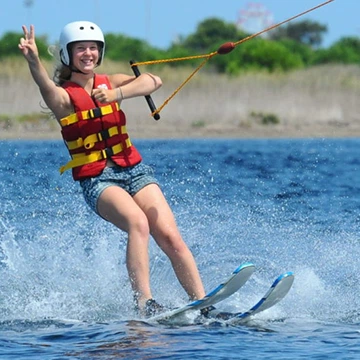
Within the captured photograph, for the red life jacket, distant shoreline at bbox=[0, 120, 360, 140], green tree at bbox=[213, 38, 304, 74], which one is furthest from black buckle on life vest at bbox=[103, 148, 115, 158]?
green tree at bbox=[213, 38, 304, 74]

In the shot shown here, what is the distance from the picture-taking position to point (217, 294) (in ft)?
24.1

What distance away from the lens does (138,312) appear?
7504 millimetres

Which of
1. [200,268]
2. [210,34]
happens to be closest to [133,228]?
[200,268]

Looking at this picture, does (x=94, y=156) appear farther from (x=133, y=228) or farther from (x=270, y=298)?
(x=270, y=298)

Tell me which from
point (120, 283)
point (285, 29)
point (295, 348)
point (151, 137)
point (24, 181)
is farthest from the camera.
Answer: point (285, 29)

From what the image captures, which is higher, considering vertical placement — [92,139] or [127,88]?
[127,88]

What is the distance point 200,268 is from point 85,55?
245 centimetres

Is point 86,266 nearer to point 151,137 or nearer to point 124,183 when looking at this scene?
point 124,183

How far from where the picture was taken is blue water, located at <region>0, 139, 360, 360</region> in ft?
22.7

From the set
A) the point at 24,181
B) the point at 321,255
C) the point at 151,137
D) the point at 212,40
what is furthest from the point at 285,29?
the point at 321,255

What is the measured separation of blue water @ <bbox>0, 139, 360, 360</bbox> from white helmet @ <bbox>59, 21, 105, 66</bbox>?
168 centimetres

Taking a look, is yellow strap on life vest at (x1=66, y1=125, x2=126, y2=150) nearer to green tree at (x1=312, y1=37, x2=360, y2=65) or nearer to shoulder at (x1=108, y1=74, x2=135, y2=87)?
shoulder at (x1=108, y1=74, x2=135, y2=87)

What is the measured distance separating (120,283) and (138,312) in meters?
1.02

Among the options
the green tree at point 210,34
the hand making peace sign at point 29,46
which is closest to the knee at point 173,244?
the hand making peace sign at point 29,46
